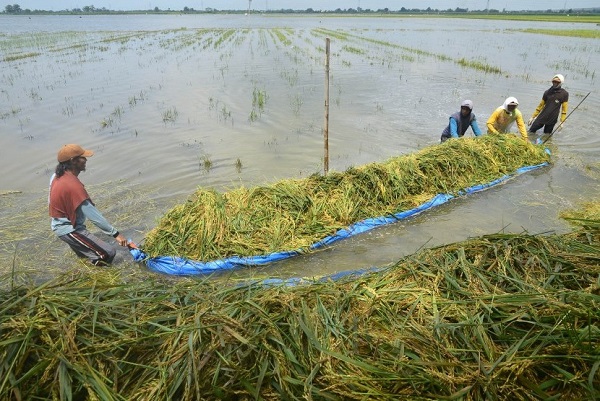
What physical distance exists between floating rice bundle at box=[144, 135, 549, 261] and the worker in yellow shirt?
50.4 inches

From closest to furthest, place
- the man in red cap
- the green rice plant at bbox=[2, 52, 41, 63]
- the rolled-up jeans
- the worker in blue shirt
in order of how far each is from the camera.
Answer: the man in red cap → the rolled-up jeans → the worker in blue shirt → the green rice plant at bbox=[2, 52, 41, 63]

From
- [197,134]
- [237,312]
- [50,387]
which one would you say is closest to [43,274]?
[50,387]

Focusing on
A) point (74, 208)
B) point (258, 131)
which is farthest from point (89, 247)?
point (258, 131)

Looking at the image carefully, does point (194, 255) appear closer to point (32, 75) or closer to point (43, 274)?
point (43, 274)

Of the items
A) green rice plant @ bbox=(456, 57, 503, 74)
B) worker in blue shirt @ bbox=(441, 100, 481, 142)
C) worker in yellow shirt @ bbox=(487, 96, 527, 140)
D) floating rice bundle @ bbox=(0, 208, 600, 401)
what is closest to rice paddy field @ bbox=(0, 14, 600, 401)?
floating rice bundle @ bbox=(0, 208, 600, 401)

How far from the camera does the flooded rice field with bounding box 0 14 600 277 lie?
4504mm

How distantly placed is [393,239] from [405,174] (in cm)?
104

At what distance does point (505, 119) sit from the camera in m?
6.46

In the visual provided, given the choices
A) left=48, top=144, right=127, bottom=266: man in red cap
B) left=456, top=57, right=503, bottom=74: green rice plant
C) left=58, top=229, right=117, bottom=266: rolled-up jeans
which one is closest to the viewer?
left=48, top=144, right=127, bottom=266: man in red cap

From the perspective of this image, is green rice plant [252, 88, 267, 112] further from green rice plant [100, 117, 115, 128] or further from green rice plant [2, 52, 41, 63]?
green rice plant [2, 52, 41, 63]

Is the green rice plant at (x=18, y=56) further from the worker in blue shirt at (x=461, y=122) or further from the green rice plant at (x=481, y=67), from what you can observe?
the green rice plant at (x=481, y=67)

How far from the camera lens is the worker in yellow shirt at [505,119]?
20.1 ft

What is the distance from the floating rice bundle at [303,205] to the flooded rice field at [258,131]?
0.27 metres

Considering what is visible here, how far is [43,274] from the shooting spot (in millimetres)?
3750
